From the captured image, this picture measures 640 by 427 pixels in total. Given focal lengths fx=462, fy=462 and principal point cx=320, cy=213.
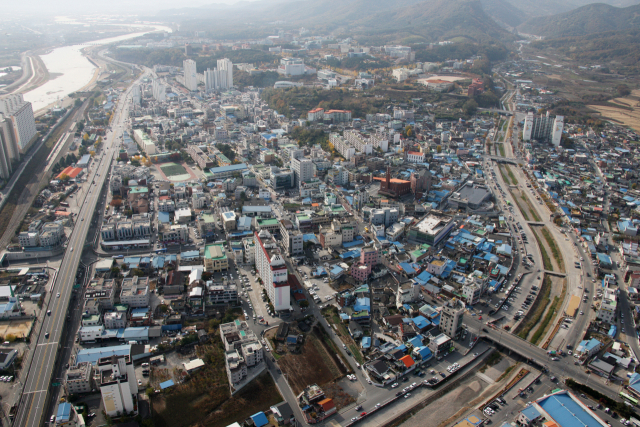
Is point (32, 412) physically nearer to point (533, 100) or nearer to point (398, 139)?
point (398, 139)

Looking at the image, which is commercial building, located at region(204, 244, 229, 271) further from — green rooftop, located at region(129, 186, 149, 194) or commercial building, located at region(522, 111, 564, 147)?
commercial building, located at region(522, 111, 564, 147)

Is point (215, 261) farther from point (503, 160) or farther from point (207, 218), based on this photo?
point (503, 160)

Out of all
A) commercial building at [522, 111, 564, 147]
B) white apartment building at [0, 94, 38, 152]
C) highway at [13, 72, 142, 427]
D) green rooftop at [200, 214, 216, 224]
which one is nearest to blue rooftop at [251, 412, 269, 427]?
highway at [13, 72, 142, 427]

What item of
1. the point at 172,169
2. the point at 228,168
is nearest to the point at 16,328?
the point at 228,168

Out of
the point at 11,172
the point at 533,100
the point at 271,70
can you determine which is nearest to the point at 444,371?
the point at 11,172

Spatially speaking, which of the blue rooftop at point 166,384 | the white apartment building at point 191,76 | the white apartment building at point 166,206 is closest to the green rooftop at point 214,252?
the white apartment building at point 166,206
